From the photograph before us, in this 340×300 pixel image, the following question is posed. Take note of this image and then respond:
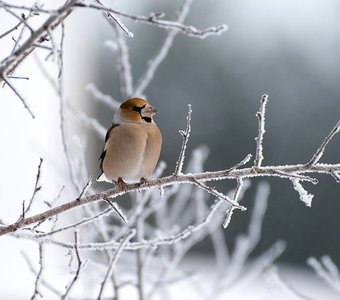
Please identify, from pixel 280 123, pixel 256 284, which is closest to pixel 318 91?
pixel 280 123

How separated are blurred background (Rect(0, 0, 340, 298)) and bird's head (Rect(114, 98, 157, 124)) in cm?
834

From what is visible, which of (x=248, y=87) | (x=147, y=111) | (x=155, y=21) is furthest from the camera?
(x=248, y=87)

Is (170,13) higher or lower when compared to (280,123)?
higher

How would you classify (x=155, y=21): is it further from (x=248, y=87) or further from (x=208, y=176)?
(x=248, y=87)

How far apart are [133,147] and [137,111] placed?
22 centimetres

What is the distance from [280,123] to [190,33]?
1218cm

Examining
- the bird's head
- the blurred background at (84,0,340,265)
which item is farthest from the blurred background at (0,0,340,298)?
the bird's head

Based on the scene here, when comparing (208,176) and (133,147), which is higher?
(133,147)

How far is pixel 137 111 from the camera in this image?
338 centimetres

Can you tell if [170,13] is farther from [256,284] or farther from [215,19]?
[256,284]

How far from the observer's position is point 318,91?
1420cm

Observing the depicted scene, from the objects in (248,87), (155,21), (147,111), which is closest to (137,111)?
(147,111)

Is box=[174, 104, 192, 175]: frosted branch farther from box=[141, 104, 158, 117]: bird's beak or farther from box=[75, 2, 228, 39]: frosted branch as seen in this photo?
box=[141, 104, 158, 117]: bird's beak

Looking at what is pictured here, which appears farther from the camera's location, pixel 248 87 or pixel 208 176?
pixel 248 87
